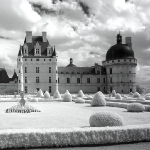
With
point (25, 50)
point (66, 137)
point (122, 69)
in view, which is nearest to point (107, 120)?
point (66, 137)

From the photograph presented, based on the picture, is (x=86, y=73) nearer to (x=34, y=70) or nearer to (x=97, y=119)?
(x=34, y=70)

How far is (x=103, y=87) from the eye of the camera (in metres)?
63.0

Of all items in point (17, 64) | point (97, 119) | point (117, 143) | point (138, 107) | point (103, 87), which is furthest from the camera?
point (103, 87)

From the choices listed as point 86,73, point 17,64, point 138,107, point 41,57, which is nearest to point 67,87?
point 86,73

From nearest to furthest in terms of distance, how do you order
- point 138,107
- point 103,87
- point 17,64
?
1. point 138,107
2. point 17,64
3. point 103,87

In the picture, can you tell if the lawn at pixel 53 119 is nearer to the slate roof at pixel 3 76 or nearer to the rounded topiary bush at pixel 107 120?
the rounded topiary bush at pixel 107 120

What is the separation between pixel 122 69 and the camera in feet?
195

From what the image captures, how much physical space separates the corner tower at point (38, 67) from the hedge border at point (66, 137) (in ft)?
157

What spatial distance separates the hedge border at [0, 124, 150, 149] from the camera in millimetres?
7914

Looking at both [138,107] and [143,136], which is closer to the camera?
[143,136]

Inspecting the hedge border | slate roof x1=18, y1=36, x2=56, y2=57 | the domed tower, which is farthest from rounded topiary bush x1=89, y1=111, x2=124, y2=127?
the domed tower

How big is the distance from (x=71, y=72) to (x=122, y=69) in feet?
44.5

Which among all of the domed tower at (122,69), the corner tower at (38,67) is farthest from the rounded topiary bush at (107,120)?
the domed tower at (122,69)

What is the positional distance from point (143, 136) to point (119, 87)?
168ft
